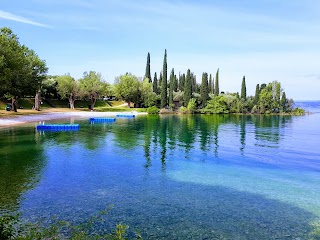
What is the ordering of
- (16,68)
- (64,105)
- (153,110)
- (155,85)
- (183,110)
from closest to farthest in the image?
(16,68) < (153,110) < (64,105) < (183,110) < (155,85)

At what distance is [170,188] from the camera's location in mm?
17484

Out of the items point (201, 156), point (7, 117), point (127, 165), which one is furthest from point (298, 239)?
point (7, 117)

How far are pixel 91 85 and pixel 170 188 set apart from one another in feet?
280

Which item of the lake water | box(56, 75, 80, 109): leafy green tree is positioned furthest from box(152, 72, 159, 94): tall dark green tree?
the lake water

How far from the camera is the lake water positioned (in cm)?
1241

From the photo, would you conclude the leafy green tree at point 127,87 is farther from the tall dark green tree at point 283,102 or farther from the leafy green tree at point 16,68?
the tall dark green tree at point 283,102

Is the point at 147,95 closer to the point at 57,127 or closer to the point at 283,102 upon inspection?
the point at 283,102

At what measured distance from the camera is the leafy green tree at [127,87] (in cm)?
10612

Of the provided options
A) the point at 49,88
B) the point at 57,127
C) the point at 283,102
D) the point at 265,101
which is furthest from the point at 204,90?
the point at 57,127

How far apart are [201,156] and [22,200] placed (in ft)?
57.0

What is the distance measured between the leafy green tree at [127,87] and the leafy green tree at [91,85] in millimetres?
5897

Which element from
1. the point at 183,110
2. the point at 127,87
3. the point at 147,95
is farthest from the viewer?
the point at 147,95

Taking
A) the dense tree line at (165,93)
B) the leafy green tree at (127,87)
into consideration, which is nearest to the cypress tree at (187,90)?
the dense tree line at (165,93)

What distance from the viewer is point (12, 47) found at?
50875 mm
